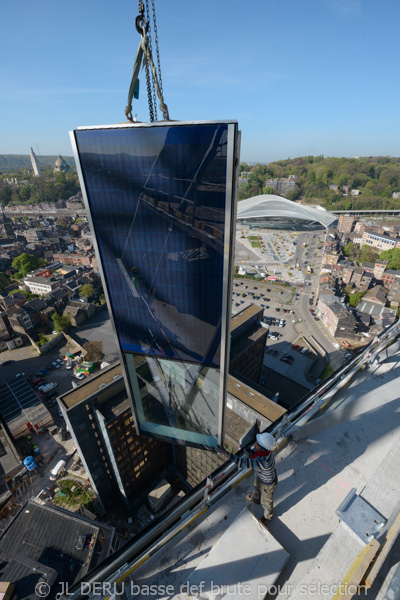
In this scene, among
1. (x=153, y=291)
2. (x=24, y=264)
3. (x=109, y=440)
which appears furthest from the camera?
(x=24, y=264)

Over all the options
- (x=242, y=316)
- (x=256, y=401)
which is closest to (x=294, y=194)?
(x=242, y=316)

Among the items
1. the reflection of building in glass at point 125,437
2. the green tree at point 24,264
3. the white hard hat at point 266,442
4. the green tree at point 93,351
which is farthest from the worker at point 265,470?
the green tree at point 24,264

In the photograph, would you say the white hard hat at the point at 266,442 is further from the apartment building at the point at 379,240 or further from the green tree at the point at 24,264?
the apartment building at the point at 379,240

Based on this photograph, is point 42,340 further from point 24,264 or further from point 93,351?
point 24,264

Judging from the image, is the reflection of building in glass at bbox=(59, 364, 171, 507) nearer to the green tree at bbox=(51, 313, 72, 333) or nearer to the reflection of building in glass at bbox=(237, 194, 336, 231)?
the green tree at bbox=(51, 313, 72, 333)

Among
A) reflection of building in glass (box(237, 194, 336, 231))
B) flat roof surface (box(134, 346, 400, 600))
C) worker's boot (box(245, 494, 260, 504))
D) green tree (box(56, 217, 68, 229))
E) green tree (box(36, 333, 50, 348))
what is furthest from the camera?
green tree (box(56, 217, 68, 229))

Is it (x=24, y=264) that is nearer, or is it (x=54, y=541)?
(x=54, y=541)

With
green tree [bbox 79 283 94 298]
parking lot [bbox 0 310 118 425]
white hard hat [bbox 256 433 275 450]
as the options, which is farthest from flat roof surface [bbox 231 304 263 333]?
green tree [bbox 79 283 94 298]
